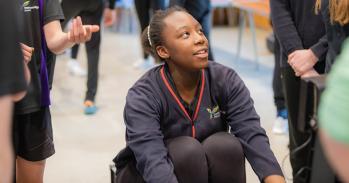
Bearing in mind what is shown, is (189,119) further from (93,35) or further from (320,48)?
(93,35)

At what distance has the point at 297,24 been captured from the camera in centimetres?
223

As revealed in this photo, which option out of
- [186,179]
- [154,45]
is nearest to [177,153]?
[186,179]

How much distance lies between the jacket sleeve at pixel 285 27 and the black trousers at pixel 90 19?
67.9 inches

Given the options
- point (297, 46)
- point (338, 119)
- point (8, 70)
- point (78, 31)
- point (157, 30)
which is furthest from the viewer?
point (297, 46)

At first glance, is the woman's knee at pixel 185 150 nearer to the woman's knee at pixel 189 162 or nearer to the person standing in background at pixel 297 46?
the woman's knee at pixel 189 162

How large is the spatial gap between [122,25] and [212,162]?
5556 mm

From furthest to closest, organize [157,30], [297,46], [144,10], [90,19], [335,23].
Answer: [144,10] < [90,19] < [297,46] < [157,30] < [335,23]

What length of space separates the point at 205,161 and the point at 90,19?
6.96 ft

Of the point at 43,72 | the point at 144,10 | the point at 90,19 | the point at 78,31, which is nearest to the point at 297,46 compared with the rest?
the point at 78,31

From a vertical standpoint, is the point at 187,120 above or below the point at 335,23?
below

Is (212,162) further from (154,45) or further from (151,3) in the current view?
(151,3)

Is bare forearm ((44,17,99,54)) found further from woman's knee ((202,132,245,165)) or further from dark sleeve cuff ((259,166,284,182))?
dark sleeve cuff ((259,166,284,182))

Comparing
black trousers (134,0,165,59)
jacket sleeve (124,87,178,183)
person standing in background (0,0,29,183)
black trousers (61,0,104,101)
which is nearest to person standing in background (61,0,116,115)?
black trousers (61,0,104,101)

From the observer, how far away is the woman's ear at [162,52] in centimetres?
201
